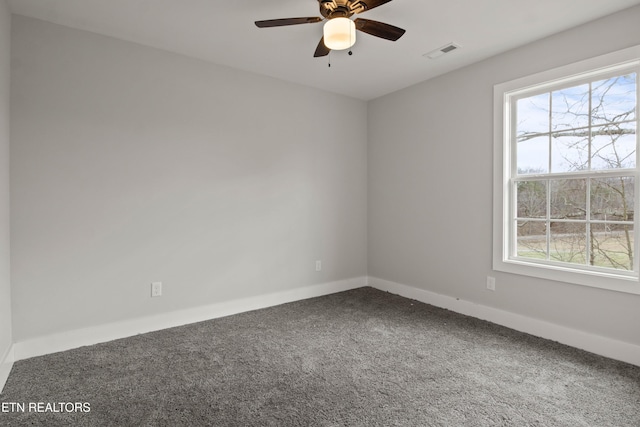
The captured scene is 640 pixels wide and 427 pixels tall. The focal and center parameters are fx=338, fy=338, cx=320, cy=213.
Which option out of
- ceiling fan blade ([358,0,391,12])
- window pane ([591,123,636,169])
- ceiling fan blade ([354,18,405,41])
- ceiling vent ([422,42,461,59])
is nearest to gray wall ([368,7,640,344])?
A: ceiling vent ([422,42,461,59])

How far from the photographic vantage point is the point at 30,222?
2.50 metres

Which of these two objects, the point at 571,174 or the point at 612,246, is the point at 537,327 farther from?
the point at 571,174

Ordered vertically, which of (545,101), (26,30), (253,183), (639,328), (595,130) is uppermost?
(26,30)

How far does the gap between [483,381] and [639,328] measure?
124 cm

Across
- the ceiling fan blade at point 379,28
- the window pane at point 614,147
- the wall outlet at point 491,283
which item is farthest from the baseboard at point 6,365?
the window pane at point 614,147

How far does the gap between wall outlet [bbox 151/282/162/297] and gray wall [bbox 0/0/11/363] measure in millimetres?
943

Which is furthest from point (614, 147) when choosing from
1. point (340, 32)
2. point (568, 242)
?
point (340, 32)

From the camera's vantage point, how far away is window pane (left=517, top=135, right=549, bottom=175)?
2.94m

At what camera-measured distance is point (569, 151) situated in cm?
279

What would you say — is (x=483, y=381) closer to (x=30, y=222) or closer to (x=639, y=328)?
(x=639, y=328)

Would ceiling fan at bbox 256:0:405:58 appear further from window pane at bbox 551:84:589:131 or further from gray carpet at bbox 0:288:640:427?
gray carpet at bbox 0:288:640:427

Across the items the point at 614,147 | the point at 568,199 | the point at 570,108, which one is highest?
the point at 570,108

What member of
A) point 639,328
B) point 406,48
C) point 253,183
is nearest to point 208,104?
point 253,183

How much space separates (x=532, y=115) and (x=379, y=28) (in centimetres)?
177
